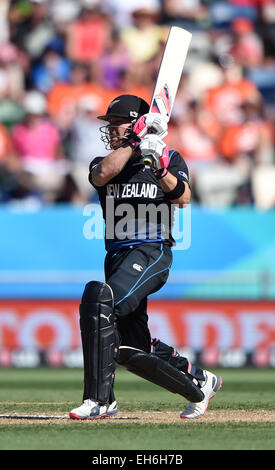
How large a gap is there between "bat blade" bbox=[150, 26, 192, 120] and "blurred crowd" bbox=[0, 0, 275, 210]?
5292mm

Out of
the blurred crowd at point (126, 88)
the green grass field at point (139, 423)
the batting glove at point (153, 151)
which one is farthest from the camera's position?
the blurred crowd at point (126, 88)

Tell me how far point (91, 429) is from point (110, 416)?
754 mm

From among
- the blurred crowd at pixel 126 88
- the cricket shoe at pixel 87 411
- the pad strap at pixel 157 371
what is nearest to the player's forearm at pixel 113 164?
the pad strap at pixel 157 371

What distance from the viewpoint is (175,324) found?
11.5 meters

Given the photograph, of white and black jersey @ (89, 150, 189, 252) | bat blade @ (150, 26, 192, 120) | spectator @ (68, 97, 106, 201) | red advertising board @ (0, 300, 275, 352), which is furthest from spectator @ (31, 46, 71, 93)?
white and black jersey @ (89, 150, 189, 252)

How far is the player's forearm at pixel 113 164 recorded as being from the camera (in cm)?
576

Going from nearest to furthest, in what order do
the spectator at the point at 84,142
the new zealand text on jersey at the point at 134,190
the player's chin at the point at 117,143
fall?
the new zealand text on jersey at the point at 134,190 < the player's chin at the point at 117,143 < the spectator at the point at 84,142

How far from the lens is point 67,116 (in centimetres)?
1297

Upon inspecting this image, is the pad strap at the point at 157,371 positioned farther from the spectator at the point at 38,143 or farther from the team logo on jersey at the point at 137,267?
the spectator at the point at 38,143

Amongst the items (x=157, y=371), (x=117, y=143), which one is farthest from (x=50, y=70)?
(x=157, y=371)

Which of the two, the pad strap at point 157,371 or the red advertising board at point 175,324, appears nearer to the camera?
the pad strap at point 157,371

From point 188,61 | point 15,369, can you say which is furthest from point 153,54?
point 15,369

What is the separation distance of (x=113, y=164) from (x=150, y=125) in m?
0.31

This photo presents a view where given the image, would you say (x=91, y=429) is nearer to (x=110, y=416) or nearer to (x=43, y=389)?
(x=110, y=416)
